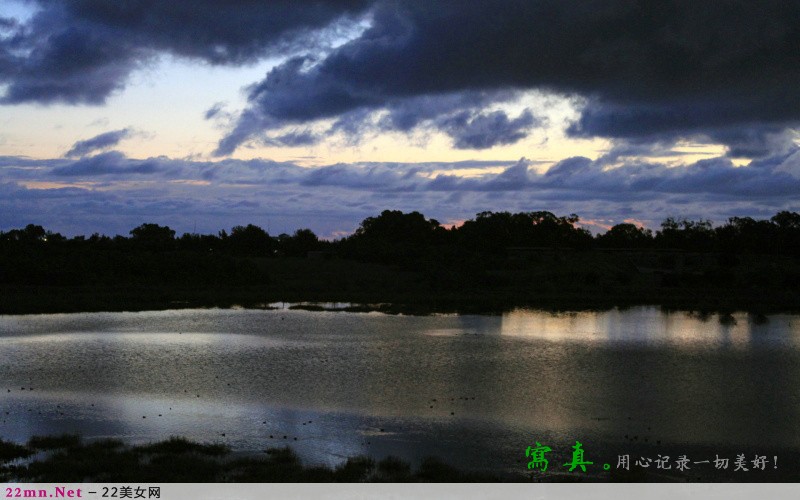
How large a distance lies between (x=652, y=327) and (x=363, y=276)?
40816mm

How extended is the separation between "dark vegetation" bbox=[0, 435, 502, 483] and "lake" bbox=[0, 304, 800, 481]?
0.66 m

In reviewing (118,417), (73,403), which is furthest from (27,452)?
(73,403)

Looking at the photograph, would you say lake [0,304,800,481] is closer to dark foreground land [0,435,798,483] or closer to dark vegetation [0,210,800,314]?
dark foreground land [0,435,798,483]

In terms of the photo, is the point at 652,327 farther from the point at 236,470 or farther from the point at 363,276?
the point at 363,276

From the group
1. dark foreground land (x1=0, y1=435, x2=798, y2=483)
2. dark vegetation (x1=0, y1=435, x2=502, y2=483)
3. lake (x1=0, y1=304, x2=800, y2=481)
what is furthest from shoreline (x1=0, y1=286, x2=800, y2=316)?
dark foreground land (x1=0, y1=435, x2=798, y2=483)

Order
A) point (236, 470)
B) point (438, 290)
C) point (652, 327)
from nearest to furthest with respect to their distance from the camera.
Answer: point (236, 470)
point (652, 327)
point (438, 290)

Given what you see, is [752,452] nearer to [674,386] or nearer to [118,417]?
[674,386]

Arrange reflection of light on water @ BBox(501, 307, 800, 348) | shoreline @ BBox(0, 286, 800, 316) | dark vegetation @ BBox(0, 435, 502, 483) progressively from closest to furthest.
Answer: dark vegetation @ BBox(0, 435, 502, 483), reflection of light on water @ BBox(501, 307, 800, 348), shoreline @ BBox(0, 286, 800, 316)

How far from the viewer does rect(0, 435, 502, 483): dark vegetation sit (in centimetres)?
1211

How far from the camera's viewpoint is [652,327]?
38500mm

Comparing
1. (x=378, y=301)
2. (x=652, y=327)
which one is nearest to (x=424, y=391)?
(x=652, y=327)

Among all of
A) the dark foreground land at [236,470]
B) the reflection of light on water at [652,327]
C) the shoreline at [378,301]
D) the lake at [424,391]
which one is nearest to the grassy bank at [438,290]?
the shoreline at [378,301]

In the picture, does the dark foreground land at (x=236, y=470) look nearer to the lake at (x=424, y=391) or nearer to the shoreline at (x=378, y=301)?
the lake at (x=424, y=391)

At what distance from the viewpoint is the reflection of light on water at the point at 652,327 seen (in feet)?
108
